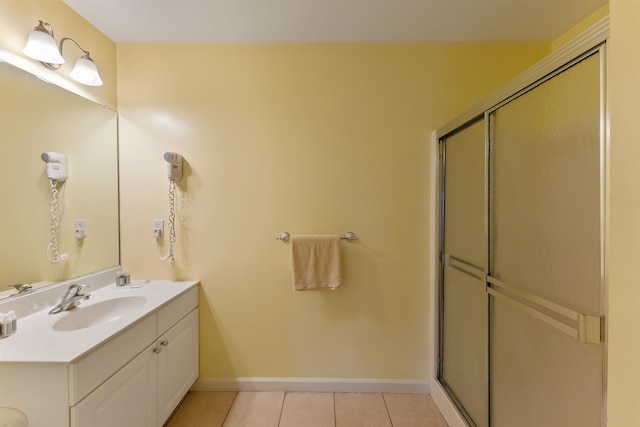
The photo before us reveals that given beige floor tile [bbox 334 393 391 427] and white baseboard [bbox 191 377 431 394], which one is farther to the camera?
white baseboard [bbox 191 377 431 394]

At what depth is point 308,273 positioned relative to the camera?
1.75 m

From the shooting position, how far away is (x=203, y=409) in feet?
5.50

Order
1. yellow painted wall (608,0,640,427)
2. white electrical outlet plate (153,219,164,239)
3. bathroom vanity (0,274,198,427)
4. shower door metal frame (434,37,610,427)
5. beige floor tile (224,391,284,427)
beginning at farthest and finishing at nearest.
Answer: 1. white electrical outlet plate (153,219,164,239)
2. beige floor tile (224,391,284,427)
3. bathroom vanity (0,274,198,427)
4. shower door metal frame (434,37,610,427)
5. yellow painted wall (608,0,640,427)

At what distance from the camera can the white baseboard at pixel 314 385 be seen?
1.83 meters

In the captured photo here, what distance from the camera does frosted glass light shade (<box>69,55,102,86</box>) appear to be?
5.01 ft

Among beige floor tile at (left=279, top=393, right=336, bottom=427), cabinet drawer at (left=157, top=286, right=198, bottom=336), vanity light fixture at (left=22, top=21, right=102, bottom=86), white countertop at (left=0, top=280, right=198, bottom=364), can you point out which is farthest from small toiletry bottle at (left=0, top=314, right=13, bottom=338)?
beige floor tile at (left=279, top=393, right=336, bottom=427)

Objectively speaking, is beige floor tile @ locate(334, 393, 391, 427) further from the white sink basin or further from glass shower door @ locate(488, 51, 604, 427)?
the white sink basin

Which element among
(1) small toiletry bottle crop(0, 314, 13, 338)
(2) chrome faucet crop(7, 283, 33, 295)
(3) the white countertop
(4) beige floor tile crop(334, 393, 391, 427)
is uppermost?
(2) chrome faucet crop(7, 283, 33, 295)

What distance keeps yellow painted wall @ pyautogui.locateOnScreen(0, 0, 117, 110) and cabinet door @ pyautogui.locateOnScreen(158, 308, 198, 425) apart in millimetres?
1537

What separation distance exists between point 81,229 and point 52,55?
945 millimetres

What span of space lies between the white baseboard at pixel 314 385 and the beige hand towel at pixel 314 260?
2.23 feet

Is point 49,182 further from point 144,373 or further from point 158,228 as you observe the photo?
point 144,373

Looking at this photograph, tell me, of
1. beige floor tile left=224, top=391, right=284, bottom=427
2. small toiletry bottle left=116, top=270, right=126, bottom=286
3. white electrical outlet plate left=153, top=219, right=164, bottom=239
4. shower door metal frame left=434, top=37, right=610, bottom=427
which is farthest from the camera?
white electrical outlet plate left=153, top=219, right=164, bottom=239

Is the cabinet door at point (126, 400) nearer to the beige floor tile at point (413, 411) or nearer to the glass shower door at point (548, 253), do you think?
the beige floor tile at point (413, 411)
